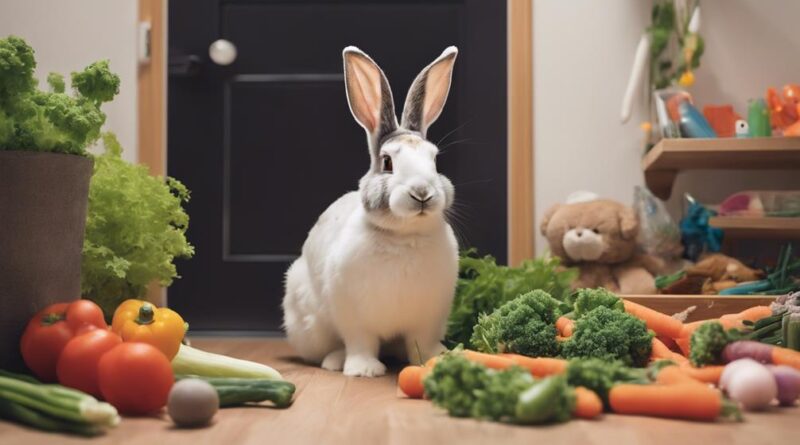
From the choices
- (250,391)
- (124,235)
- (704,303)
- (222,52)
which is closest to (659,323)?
(704,303)

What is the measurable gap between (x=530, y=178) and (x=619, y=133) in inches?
16.4

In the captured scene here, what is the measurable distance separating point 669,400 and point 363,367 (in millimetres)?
995

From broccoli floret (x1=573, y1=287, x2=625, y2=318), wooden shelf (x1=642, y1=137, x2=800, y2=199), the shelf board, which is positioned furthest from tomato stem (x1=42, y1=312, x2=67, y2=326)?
the shelf board

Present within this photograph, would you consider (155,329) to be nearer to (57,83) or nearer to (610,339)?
(57,83)

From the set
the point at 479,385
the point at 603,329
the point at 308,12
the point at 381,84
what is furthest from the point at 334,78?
the point at 479,385

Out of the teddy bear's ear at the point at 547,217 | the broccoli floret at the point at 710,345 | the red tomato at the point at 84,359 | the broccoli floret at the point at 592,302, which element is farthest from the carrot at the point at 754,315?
the red tomato at the point at 84,359

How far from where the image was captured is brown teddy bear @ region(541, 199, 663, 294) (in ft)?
10.9

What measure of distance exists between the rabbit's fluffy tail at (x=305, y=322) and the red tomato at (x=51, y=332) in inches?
31.3

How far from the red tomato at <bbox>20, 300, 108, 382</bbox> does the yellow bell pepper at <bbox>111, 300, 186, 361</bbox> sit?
0.07m

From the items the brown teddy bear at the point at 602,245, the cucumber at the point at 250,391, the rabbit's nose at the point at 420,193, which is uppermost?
the rabbit's nose at the point at 420,193

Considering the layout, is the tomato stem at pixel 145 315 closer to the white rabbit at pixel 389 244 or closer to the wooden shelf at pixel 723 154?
the white rabbit at pixel 389 244

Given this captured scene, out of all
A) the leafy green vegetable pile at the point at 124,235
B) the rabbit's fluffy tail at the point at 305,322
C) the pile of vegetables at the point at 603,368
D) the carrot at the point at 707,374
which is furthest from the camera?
the rabbit's fluffy tail at the point at 305,322

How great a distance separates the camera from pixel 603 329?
7.31ft

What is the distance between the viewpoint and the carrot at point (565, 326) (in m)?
2.36
